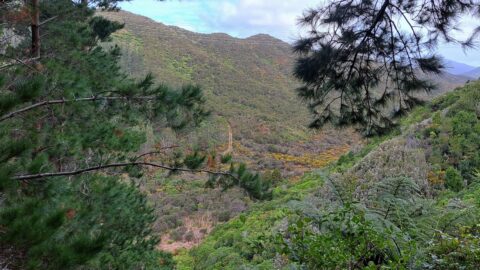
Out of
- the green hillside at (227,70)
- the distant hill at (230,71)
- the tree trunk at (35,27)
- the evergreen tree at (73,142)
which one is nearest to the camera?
the evergreen tree at (73,142)

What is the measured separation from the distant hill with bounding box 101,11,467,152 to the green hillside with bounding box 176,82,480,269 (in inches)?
1007

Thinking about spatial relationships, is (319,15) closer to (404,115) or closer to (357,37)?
(357,37)

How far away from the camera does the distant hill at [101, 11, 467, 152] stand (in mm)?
43500

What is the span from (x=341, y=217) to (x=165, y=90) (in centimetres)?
231

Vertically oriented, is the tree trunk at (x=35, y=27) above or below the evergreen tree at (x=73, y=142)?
above

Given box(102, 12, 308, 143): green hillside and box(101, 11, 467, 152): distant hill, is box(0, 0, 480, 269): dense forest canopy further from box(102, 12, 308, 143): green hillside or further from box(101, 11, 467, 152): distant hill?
box(102, 12, 308, 143): green hillside

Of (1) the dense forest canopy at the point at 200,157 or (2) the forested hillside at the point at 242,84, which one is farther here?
(2) the forested hillside at the point at 242,84

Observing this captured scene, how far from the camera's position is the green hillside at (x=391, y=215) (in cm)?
274

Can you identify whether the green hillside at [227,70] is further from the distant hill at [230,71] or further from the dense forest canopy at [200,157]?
the dense forest canopy at [200,157]

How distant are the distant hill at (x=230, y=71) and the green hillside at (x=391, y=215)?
83.9 feet

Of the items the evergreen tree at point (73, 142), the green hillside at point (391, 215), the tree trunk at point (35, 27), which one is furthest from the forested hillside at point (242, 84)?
the tree trunk at point (35, 27)

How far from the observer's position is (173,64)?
169ft

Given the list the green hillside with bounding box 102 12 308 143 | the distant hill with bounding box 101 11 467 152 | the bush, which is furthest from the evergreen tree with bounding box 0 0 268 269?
the green hillside with bounding box 102 12 308 143

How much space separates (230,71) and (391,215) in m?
53.6
